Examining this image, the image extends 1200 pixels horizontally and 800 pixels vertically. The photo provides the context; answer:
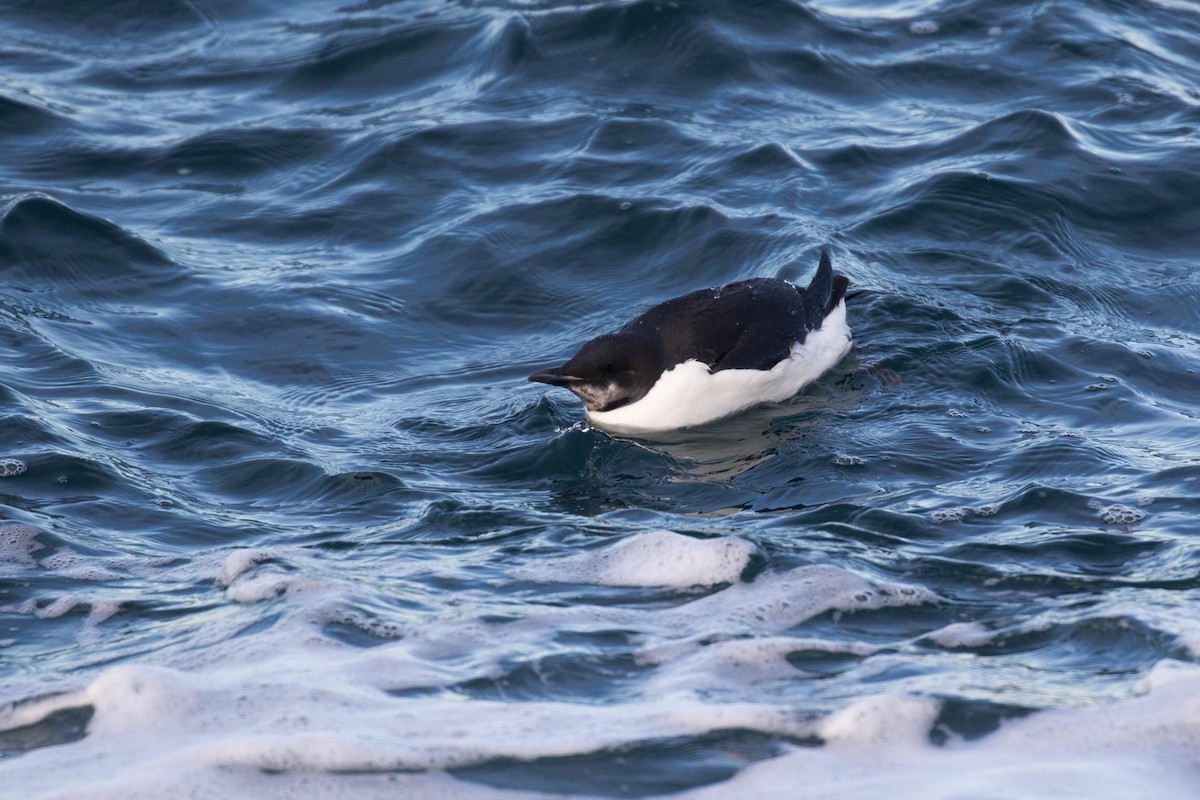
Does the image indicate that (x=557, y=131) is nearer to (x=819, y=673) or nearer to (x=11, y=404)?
(x=11, y=404)

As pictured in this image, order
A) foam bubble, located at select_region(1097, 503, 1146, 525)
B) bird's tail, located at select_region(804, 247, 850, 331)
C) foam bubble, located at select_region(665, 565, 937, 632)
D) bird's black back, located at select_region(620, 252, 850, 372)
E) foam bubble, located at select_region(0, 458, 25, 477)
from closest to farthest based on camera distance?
foam bubble, located at select_region(665, 565, 937, 632)
foam bubble, located at select_region(1097, 503, 1146, 525)
foam bubble, located at select_region(0, 458, 25, 477)
bird's black back, located at select_region(620, 252, 850, 372)
bird's tail, located at select_region(804, 247, 850, 331)

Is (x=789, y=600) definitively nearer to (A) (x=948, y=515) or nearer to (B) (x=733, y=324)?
(A) (x=948, y=515)

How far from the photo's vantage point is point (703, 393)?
22.0 feet

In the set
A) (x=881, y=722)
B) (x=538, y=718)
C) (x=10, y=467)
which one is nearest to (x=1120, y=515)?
(x=881, y=722)

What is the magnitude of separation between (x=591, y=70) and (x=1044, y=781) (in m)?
8.03

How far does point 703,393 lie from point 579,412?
0.76 metres

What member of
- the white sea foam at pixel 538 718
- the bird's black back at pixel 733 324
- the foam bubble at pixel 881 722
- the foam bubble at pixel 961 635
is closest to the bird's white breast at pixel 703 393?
the bird's black back at pixel 733 324

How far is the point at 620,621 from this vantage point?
15.4ft

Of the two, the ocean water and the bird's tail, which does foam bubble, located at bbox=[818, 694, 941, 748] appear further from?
the bird's tail

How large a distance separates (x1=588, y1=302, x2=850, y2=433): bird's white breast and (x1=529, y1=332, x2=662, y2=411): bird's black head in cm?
6

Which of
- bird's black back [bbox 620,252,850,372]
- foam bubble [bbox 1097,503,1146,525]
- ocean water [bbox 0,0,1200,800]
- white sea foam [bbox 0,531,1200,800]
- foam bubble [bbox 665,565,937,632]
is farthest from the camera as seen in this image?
bird's black back [bbox 620,252,850,372]

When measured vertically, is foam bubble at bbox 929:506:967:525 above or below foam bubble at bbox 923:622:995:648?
below

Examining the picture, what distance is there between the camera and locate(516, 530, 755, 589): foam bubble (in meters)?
5.05

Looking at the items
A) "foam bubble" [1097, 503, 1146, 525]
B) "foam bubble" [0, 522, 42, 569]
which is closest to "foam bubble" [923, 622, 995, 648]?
"foam bubble" [1097, 503, 1146, 525]
